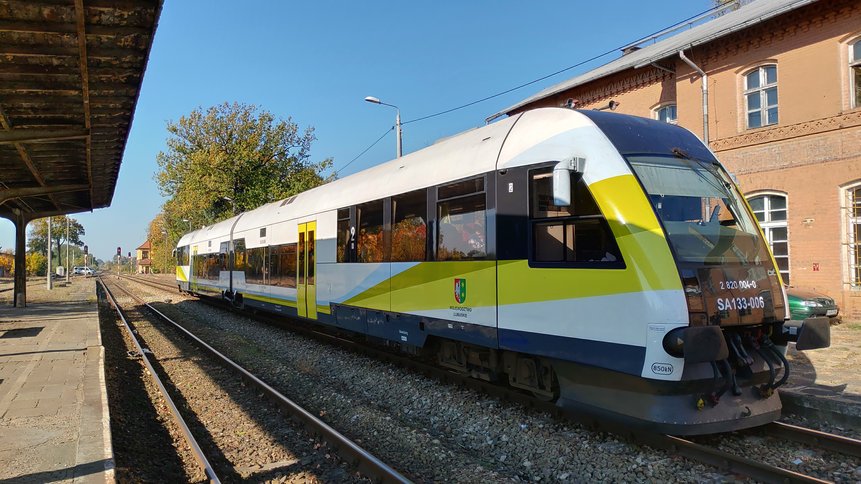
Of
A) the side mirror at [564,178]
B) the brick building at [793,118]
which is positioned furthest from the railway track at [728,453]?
the brick building at [793,118]

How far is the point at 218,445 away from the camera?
5.82 metres

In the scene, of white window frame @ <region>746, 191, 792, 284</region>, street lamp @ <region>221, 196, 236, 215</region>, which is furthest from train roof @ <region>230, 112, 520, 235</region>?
street lamp @ <region>221, 196, 236, 215</region>

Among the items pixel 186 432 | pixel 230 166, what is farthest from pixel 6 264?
pixel 186 432

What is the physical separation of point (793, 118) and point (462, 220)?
1253cm

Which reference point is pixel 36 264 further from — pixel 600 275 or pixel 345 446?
pixel 600 275

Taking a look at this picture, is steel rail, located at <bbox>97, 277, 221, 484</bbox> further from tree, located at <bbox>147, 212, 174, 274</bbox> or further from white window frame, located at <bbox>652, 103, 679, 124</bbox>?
tree, located at <bbox>147, 212, 174, 274</bbox>

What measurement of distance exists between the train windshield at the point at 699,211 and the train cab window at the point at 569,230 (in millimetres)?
499

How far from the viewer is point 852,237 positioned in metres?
13.5

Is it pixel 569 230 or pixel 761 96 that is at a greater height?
pixel 761 96

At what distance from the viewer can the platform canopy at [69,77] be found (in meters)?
6.52

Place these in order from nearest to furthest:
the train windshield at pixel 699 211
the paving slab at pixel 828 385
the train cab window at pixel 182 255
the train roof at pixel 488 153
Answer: the train windshield at pixel 699 211
the train roof at pixel 488 153
the paving slab at pixel 828 385
the train cab window at pixel 182 255

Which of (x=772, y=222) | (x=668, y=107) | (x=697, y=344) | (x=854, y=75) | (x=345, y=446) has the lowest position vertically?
(x=345, y=446)

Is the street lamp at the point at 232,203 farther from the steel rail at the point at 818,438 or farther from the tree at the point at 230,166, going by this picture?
the steel rail at the point at 818,438

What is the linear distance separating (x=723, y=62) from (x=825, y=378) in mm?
11661
